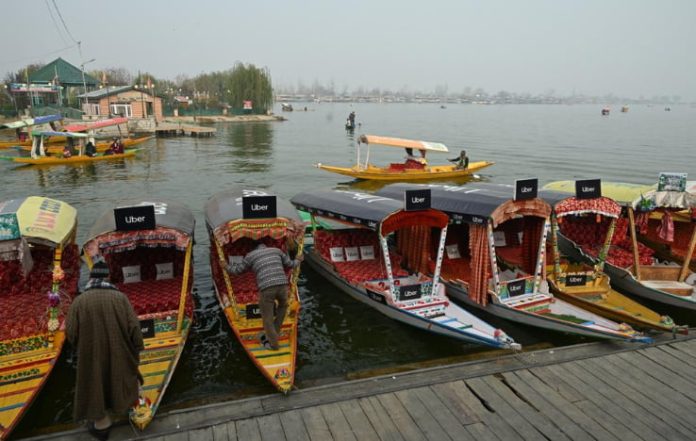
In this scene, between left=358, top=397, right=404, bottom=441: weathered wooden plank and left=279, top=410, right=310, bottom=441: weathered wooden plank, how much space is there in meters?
0.88

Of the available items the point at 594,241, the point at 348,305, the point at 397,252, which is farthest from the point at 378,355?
the point at 594,241

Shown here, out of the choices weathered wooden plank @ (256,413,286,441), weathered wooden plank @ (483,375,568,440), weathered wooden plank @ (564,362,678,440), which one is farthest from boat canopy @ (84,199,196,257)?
weathered wooden plank @ (564,362,678,440)

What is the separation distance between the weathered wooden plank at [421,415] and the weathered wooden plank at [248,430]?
2.03 metres

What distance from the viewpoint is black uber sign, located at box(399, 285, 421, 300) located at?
10.4m

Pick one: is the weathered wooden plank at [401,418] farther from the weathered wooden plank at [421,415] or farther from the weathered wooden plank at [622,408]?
the weathered wooden plank at [622,408]

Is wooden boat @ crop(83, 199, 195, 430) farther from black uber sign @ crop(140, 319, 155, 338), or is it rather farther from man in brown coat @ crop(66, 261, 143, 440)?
man in brown coat @ crop(66, 261, 143, 440)

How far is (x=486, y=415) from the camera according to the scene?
6633 mm

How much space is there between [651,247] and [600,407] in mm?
8703

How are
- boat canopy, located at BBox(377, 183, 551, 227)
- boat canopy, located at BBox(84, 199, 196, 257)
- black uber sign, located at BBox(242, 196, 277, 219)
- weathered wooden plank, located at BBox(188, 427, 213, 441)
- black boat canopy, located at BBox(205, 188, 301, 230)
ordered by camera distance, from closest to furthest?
weathered wooden plank, located at BBox(188, 427, 213, 441), boat canopy, located at BBox(84, 199, 196, 257), black uber sign, located at BBox(242, 196, 277, 219), black boat canopy, located at BBox(205, 188, 301, 230), boat canopy, located at BBox(377, 183, 551, 227)

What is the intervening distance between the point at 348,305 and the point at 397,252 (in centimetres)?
217

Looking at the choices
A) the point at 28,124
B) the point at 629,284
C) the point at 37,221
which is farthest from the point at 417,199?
the point at 28,124

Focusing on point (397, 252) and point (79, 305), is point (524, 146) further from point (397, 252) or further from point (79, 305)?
point (79, 305)

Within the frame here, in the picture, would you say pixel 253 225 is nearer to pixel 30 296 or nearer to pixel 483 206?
pixel 483 206

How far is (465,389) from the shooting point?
7234 mm
